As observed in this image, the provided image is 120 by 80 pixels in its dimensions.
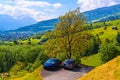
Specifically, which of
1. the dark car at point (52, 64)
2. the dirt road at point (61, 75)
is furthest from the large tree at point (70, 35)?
the dirt road at point (61, 75)

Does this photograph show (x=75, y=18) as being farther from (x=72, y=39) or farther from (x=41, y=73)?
(x=41, y=73)

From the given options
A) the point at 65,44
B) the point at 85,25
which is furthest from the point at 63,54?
the point at 85,25

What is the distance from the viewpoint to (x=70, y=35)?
69188 millimetres

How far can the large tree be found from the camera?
68425 millimetres

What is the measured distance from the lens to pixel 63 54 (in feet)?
230

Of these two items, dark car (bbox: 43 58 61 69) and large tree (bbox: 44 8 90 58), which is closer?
dark car (bbox: 43 58 61 69)

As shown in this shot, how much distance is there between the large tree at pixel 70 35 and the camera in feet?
224

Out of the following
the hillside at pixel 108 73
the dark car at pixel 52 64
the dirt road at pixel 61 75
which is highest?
the hillside at pixel 108 73

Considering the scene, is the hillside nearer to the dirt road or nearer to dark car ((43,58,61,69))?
the dirt road

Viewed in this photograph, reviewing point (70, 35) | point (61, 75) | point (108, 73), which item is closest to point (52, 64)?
point (61, 75)

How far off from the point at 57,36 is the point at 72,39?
3767 millimetres

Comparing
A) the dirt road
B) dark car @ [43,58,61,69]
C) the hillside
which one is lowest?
the dirt road

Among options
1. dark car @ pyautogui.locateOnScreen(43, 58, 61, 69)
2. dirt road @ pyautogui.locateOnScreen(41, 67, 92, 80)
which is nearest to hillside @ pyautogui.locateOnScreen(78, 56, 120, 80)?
dirt road @ pyautogui.locateOnScreen(41, 67, 92, 80)

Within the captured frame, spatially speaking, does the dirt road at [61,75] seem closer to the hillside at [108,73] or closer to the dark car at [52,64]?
the dark car at [52,64]
